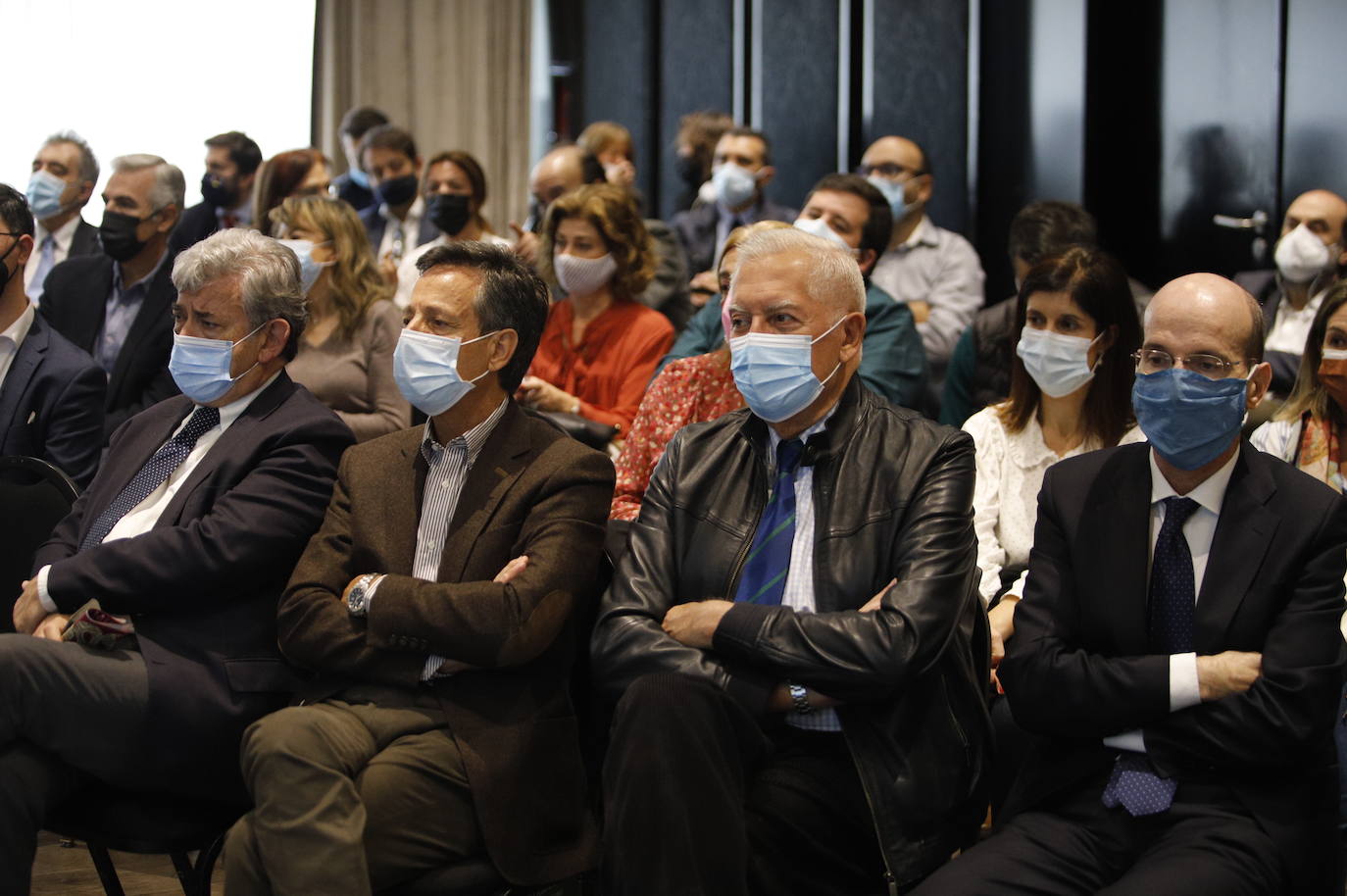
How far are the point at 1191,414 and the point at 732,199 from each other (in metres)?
3.94

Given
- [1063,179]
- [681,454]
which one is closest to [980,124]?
[1063,179]

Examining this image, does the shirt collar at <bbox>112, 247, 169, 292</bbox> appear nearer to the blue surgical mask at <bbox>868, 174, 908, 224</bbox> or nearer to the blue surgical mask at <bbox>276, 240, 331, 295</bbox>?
the blue surgical mask at <bbox>276, 240, 331, 295</bbox>

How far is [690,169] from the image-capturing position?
282 inches

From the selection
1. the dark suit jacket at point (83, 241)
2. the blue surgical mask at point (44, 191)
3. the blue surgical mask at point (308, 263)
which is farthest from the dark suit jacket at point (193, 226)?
the blue surgical mask at point (308, 263)

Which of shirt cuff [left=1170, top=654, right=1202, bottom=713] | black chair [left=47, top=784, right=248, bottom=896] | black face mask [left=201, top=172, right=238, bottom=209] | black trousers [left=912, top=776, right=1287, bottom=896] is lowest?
black chair [left=47, top=784, right=248, bottom=896]

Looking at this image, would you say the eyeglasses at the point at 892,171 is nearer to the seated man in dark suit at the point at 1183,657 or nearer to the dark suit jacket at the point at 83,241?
the dark suit jacket at the point at 83,241

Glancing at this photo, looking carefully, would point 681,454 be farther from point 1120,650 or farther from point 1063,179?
point 1063,179

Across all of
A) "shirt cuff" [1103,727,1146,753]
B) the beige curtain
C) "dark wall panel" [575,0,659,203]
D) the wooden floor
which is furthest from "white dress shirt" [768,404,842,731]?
the beige curtain

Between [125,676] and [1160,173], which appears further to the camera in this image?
[1160,173]

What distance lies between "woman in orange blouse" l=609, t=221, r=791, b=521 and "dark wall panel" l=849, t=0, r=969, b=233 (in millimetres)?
3544

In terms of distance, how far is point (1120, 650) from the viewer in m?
2.53

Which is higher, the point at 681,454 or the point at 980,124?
the point at 980,124

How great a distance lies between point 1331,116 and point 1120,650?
13.3ft

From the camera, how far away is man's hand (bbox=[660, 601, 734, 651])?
2619 mm
